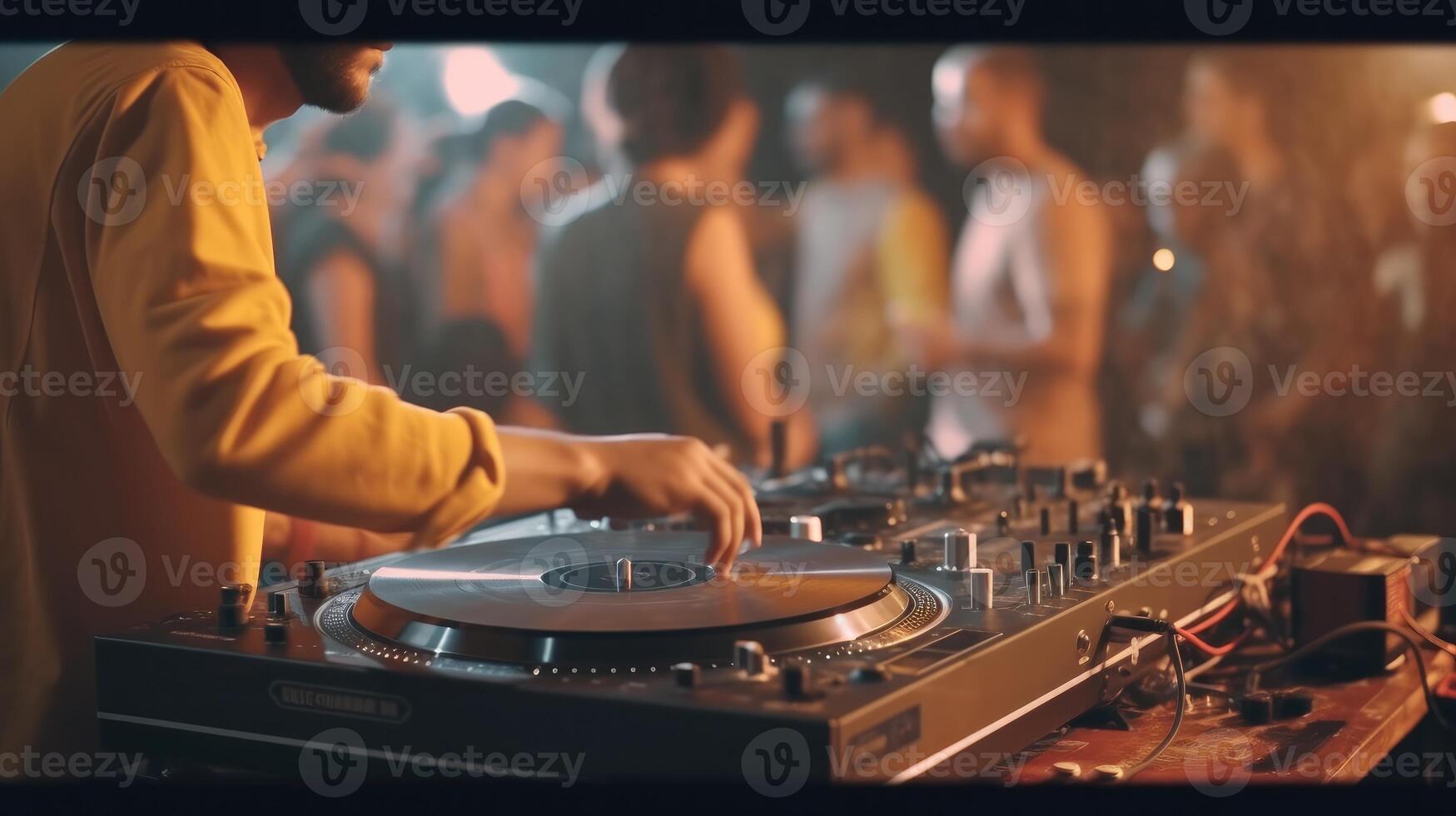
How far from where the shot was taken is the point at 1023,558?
1425mm

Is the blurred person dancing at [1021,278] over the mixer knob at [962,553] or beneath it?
over

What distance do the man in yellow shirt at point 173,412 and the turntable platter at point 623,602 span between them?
0.27 feet

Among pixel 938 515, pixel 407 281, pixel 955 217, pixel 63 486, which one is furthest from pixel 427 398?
pixel 63 486

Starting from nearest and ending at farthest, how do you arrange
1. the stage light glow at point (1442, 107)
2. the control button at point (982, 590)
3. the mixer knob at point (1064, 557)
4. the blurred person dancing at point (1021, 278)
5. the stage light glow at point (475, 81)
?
the control button at point (982, 590)
the mixer knob at point (1064, 557)
the stage light glow at point (1442, 107)
the blurred person dancing at point (1021, 278)
the stage light glow at point (475, 81)

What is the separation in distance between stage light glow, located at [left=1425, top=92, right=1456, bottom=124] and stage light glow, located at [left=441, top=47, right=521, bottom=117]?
3767 mm

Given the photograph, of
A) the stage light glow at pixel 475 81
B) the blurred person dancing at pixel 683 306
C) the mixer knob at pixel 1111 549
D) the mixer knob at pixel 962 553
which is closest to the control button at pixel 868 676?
the mixer knob at pixel 962 553

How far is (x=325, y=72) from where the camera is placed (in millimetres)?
1307

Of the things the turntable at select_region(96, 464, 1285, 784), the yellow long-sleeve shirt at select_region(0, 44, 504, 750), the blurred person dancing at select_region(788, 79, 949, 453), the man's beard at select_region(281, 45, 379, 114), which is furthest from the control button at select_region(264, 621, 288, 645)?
the blurred person dancing at select_region(788, 79, 949, 453)

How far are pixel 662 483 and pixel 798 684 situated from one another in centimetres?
21

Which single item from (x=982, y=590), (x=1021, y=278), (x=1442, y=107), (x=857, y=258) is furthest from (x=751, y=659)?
(x=857, y=258)

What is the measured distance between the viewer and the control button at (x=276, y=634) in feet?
3.75

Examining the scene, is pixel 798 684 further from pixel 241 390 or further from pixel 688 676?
pixel 241 390

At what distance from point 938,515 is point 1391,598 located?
565mm

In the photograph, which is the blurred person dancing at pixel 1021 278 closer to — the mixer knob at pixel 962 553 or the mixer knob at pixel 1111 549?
the mixer knob at pixel 1111 549
